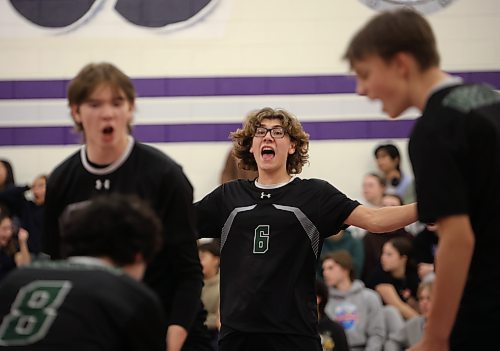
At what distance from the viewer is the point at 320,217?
5.20 meters

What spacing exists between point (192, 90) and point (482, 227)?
7.49m

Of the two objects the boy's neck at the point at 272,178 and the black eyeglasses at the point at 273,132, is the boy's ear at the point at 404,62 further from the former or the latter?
the black eyeglasses at the point at 273,132

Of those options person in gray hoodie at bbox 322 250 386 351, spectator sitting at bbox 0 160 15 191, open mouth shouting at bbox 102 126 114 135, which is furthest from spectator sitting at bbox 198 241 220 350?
open mouth shouting at bbox 102 126 114 135

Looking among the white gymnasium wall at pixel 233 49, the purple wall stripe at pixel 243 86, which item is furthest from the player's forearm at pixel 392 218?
the purple wall stripe at pixel 243 86

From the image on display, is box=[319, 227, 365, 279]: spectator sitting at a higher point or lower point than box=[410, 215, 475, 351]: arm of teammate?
lower

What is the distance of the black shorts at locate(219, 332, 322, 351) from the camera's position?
5.03m

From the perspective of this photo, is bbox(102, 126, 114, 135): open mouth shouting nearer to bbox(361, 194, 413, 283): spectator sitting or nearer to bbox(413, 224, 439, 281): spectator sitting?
bbox(413, 224, 439, 281): spectator sitting

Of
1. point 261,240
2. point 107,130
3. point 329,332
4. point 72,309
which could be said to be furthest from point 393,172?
point 72,309

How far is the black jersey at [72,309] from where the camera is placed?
2873mm

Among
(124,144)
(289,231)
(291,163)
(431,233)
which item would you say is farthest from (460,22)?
(124,144)

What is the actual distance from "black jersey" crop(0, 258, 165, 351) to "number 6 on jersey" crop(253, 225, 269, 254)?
2.20 metres

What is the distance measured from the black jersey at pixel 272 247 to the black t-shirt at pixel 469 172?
1898mm

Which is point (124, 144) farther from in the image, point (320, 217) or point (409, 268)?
point (409, 268)

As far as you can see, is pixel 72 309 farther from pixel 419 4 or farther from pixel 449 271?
pixel 419 4
